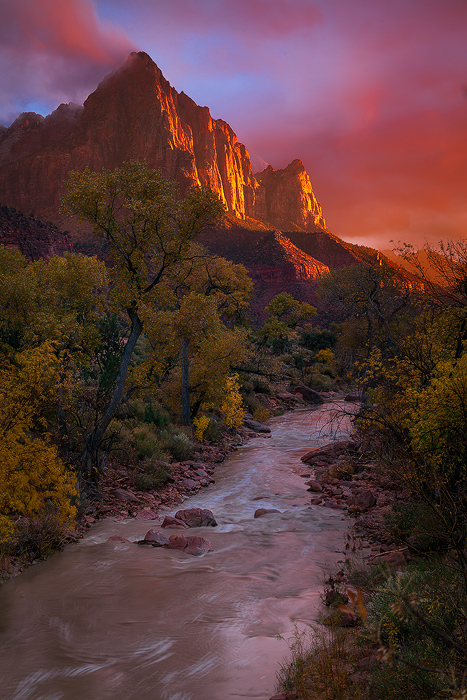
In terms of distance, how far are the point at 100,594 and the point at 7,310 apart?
11302 mm

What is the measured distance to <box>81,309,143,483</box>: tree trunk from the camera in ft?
36.0

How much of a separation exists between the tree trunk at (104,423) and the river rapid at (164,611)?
5.30 ft

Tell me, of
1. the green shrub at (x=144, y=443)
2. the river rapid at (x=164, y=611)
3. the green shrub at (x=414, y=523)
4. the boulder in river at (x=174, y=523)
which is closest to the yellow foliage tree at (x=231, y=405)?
the green shrub at (x=144, y=443)

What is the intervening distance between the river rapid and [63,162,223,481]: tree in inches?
160

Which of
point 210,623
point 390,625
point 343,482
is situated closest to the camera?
point 390,625

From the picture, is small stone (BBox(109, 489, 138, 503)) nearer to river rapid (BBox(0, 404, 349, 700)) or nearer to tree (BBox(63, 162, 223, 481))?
tree (BBox(63, 162, 223, 481))

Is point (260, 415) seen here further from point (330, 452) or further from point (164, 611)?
point (164, 611)

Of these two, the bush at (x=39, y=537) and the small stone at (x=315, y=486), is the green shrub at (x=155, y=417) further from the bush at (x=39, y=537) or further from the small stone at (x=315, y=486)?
the bush at (x=39, y=537)

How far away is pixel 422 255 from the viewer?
980 centimetres

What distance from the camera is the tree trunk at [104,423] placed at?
1097 centimetres

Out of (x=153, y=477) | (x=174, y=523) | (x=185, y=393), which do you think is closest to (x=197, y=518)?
(x=174, y=523)

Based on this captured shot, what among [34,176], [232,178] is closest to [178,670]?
[34,176]

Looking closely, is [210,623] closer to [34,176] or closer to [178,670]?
[178,670]

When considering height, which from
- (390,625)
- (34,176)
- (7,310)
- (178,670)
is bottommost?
(178,670)
